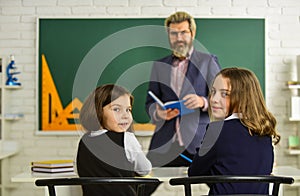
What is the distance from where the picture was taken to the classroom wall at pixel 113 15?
4469 mm

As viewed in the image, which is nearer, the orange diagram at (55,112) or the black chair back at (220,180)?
the black chair back at (220,180)

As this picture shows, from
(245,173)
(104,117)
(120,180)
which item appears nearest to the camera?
(120,180)

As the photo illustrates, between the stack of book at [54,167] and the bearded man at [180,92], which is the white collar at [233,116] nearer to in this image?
the stack of book at [54,167]

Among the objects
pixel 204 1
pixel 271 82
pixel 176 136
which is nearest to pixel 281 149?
pixel 271 82

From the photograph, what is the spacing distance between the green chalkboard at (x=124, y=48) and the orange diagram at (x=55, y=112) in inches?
1.9

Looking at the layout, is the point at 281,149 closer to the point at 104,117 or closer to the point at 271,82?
the point at 271,82

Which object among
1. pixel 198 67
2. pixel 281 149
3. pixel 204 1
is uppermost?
pixel 204 1

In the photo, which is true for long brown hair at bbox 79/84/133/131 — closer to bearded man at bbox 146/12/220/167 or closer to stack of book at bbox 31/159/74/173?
stack of book at bbox 31/159/74/173

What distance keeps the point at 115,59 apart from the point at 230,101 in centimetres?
224

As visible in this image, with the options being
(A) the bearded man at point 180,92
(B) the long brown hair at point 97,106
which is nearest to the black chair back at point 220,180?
(B) the long brown hair at point 97,106

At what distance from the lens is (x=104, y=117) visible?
254 centimetres

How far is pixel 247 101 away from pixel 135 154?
57cm

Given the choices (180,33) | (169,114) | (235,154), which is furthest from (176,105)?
(235,154)

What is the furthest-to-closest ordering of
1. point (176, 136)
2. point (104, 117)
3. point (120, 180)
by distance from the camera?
point (176, 136) → point (104, 117) → point (120, 180)
